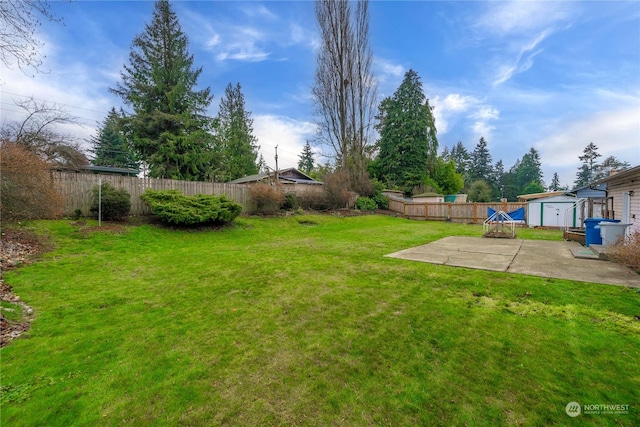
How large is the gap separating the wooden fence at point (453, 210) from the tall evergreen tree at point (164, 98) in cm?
1644

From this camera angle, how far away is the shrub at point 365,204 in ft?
65.7

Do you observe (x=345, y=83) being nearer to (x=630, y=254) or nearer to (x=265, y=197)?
(x=265, y=197)

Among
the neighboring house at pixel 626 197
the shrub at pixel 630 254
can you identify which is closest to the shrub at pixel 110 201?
the shrub at pixel 630 254

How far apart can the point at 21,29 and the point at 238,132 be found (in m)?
31.2

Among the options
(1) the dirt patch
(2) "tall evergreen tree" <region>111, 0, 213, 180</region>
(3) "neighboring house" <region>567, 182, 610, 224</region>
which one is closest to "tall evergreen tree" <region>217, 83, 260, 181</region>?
(2) "tall evergreen tree" <region>111, 0, 213, 180</region>

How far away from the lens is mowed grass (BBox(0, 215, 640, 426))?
1.89m

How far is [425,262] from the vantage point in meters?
6.00

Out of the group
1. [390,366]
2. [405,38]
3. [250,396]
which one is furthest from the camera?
[405,38]

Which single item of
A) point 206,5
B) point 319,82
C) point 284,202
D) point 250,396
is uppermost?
point 319,82

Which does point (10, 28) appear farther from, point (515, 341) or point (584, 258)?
point (584, 258)

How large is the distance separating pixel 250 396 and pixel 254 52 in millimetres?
15196

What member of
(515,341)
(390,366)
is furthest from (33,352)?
(515,341)

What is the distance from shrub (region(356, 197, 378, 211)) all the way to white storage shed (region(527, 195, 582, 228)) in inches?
384

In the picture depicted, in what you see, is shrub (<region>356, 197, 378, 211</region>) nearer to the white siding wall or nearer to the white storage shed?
the white storage shed
